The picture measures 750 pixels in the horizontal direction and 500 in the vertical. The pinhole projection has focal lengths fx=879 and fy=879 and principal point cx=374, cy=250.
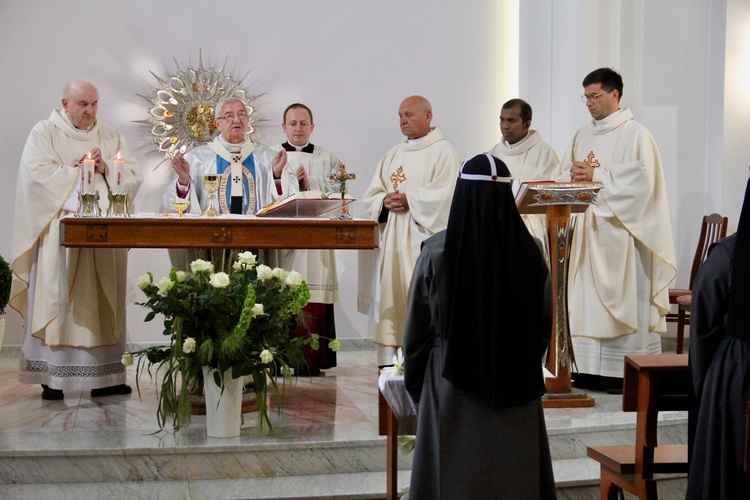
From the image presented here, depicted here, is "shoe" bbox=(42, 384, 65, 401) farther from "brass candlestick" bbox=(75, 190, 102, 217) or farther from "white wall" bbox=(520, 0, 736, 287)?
"white wall" bbox=(520, 0, 736, 287)

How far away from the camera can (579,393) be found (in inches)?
247

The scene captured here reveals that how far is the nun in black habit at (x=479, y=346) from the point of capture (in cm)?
347

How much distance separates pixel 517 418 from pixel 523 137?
4.26 metres

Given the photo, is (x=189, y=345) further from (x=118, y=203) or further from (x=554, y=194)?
(x=554, y=194)

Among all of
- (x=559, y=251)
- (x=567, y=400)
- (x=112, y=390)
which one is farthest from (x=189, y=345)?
(x=567, y=400)

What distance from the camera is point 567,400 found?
20.3ft

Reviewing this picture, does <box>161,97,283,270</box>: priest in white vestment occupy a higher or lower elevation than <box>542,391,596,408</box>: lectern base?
higher

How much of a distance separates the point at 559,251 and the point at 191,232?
96.4 inches

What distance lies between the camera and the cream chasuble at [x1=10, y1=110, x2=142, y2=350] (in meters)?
6.26

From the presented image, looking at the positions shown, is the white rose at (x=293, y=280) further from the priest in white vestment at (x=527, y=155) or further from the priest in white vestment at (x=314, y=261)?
the priest in white vestment at (x=527, y=155)

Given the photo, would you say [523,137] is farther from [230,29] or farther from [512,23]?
[230,29]

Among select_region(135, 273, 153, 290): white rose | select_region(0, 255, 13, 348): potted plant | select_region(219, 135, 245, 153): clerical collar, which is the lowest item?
select_region(0, 255, 13, 348): potted plant

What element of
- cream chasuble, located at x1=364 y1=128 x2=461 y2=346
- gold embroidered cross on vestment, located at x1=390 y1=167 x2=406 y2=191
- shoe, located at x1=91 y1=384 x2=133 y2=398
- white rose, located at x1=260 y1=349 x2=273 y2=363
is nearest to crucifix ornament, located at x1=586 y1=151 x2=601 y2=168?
cream chasuble, located at x1=364 y1=128 x2=461 y2=346

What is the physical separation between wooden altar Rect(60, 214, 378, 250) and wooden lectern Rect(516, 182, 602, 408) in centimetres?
134
